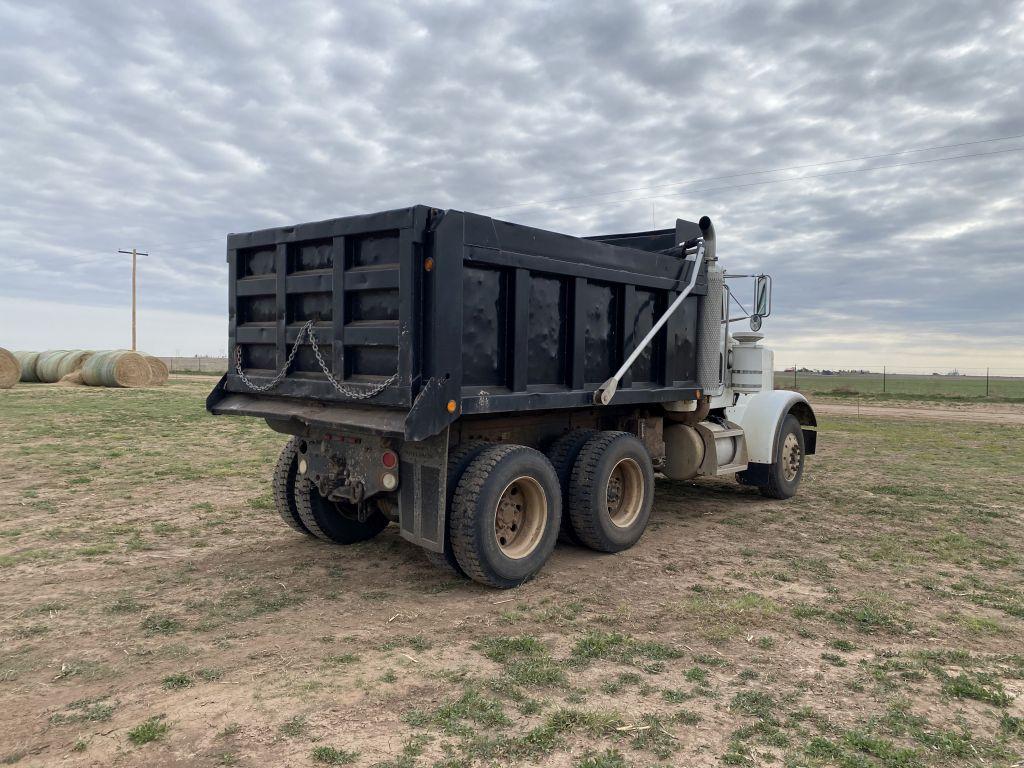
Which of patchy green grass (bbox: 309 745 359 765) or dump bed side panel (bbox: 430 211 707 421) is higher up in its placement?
dump bed side panel (bbox: 430 211 707 421)

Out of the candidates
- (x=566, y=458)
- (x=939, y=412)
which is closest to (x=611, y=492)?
(x=566, y=458)

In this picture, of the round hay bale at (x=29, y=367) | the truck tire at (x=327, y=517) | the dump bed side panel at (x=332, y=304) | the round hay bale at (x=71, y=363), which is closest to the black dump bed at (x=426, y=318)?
the dump bed side panel at (x=332, y=304)

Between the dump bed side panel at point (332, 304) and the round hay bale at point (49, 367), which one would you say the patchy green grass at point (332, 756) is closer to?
the dump bed side panel at point (332, 304)

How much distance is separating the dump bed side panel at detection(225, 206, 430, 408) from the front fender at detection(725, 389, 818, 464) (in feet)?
16.5

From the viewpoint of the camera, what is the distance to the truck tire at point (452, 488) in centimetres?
520

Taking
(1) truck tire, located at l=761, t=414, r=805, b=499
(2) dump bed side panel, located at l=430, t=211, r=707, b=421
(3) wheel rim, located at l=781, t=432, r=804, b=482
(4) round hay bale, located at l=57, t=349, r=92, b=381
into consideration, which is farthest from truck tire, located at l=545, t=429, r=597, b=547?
(4) round hay bale, located at l=57, t=349, r=92, b=381

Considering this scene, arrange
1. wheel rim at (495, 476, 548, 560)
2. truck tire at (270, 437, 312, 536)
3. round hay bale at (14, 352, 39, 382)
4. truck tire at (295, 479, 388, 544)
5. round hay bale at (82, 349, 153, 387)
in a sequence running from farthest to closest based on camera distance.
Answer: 1. round hay bale at (14, 352, 39, 382)
2. round hay bale at (82, 349, 153, 387)
3. truck tire at (270, 437, 312, 536)
4. truck tire at (295, 479, 388, 544)
5. wheel rim at (495, 476, 548, 560)

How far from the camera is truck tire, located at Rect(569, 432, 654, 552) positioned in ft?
20.0

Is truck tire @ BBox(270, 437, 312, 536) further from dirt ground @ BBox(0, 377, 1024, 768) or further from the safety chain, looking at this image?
the safety chain

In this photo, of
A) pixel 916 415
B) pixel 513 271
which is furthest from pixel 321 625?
pixel 916 415

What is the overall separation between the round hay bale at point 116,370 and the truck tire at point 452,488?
26822 millimetres

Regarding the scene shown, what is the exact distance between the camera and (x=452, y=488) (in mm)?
5230

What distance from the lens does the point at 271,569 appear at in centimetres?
581

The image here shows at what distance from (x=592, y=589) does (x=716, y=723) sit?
6.70ft
